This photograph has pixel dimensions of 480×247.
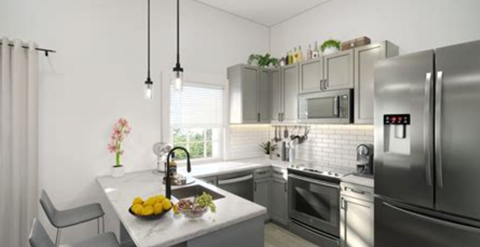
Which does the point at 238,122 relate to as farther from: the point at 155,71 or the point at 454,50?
the point at 454,50

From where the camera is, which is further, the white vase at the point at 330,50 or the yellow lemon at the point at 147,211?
the white vase at the point at 330,50

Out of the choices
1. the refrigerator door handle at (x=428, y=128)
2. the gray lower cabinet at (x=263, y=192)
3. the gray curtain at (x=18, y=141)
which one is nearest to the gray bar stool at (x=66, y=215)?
the gray curtain at (x=18, y=141)

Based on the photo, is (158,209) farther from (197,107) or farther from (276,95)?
(276,95)

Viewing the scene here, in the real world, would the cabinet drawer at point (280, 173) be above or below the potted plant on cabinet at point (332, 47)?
below

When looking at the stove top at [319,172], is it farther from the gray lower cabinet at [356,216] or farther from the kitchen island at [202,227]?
the kitchen island at [202,227]

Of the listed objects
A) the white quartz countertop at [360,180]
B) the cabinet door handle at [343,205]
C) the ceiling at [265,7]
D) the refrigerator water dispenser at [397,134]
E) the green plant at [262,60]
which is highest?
the ceiling at [265,7]

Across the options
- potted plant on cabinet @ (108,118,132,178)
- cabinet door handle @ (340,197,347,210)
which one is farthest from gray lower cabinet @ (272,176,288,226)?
potted plant on cabinet @ (108,118,132,178)

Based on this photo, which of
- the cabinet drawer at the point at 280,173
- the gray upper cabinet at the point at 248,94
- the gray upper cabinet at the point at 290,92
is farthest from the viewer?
the gray upper cabinet at the point at 248,94

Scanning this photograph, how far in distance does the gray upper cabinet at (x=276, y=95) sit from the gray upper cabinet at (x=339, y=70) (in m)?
0.81

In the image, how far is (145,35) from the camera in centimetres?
303

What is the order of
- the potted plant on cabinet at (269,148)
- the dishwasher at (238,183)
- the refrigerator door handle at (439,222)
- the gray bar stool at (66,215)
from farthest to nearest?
the potted plant on cabinet at (269,148), the dishwasher at (238,183), the gray bar stool at (66,215), the refrigerator door handle at (439,222)

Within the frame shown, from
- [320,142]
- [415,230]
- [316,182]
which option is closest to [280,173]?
[316,182]

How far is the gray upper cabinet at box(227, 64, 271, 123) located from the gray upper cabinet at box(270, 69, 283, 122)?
0.08 meters

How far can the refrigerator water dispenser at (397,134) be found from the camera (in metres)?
2.08
